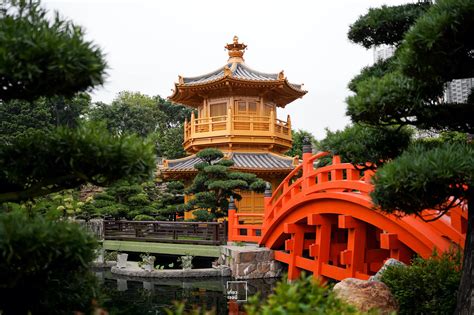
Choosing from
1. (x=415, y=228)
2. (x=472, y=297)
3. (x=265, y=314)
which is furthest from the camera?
(x=415, y=228)

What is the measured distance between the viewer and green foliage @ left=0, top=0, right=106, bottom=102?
10.7 feet

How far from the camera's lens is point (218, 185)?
15.1 meters

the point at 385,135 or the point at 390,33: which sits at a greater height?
the point at 390,33

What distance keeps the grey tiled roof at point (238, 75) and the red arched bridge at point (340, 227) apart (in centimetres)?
812

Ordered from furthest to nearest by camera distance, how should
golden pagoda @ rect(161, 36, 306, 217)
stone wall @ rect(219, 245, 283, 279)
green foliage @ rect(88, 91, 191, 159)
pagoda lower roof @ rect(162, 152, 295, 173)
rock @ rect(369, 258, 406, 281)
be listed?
1. green foliage @ rect(88, 91, 191, 159)
2. golden pagoda @ rect(161, 36, 306, 217)
3. pagoda lower roof @ rect(162, 152, 295, 173)
4. stone wall @ rect(219, 245, 283, 279)
5. rock @ rect(369, 258, 406, 281)

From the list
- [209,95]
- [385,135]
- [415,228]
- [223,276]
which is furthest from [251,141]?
[385,135]

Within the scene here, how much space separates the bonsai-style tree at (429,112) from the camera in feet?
13.7

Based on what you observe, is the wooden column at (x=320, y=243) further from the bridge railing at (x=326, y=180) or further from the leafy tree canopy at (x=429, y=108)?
the leafy tree canopy at (x=429, y=108)

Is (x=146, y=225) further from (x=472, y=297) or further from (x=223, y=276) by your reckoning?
(x=472, y=297)

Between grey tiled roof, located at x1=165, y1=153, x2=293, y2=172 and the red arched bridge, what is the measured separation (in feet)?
15.6

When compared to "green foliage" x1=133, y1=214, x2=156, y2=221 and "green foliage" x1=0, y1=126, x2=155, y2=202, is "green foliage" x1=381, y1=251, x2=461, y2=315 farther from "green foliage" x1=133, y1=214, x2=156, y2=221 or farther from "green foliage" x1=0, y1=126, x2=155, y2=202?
"green foliage" x1=133, y1=214, x2=156, y2=221

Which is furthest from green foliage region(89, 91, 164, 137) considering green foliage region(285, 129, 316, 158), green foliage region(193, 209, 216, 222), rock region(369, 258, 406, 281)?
rock region(369, 258, 406, 281)

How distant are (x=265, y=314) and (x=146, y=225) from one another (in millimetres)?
15094

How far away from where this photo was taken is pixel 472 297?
4.88 metres
